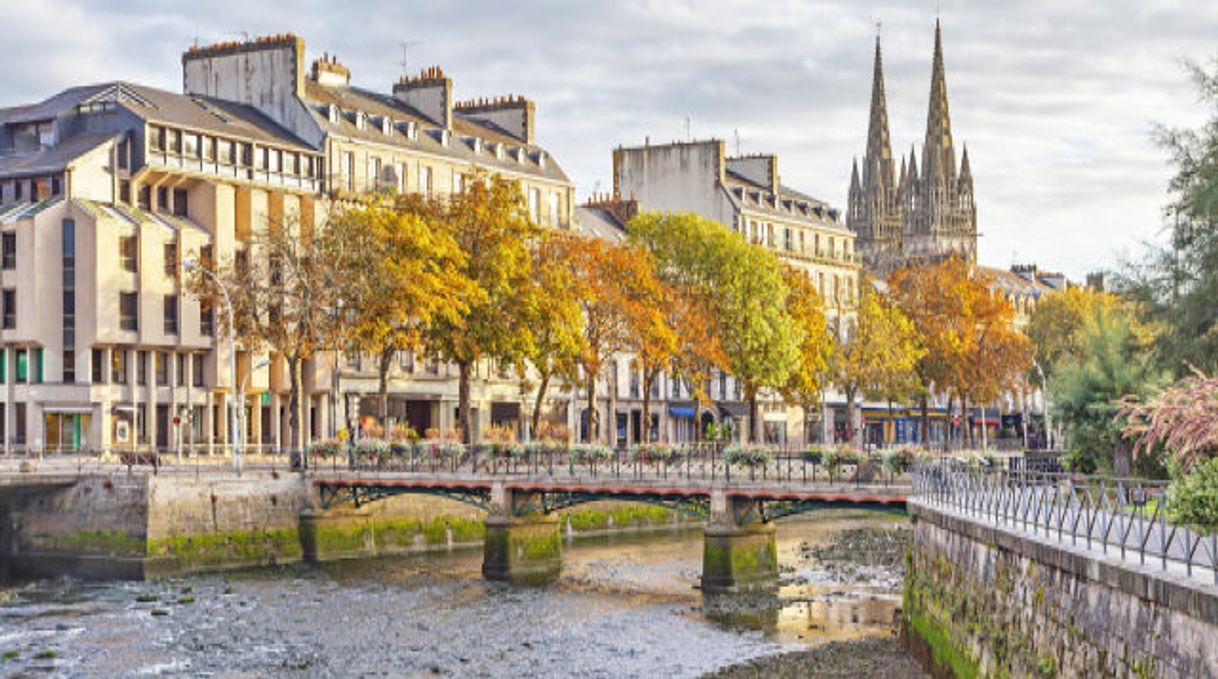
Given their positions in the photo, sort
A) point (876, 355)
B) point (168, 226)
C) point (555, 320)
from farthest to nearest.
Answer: point (876, 355), point (168, 226), point (555, 320)

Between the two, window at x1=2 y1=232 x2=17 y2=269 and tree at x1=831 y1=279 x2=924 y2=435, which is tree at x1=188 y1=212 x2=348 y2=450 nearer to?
window at x1=2 y1=232 x2=17 y2=269

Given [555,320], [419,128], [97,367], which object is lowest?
[97,367]

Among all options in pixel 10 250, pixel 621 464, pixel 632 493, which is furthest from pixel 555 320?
pixel 10 250

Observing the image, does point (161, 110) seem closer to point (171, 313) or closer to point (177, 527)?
point (171, 313)

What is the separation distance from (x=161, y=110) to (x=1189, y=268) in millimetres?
45720

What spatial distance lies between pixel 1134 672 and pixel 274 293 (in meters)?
48.8

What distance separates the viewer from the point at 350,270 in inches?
2643

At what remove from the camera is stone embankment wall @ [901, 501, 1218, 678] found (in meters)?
20.3

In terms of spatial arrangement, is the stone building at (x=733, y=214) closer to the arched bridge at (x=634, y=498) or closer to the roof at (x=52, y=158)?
the roof at (x=52, y=158)

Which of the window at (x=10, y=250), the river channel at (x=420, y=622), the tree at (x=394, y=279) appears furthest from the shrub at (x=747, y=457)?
the window at (x=10, y=250)

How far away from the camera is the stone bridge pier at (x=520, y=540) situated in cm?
5781

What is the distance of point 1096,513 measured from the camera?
994 inches

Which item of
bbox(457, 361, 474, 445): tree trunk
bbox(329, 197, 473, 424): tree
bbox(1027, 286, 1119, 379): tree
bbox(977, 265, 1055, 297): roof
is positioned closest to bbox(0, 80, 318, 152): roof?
bbox(329, 197, 473, 424): tree

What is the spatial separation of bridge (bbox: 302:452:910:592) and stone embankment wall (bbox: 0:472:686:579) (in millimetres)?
756
